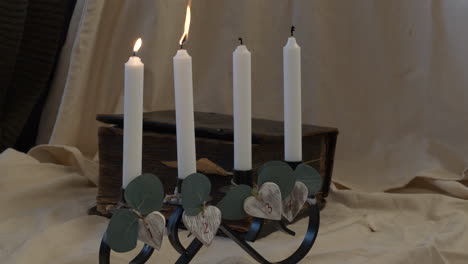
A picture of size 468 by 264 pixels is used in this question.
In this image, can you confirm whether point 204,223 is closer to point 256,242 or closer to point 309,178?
point 309,178

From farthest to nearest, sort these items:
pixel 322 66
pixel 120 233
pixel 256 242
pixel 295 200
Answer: pixel 322 66 → pixel 256 242 → pixel 295 200 → pixel 120 233

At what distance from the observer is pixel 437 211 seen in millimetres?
1048

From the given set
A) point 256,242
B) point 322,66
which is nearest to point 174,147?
point 256,242

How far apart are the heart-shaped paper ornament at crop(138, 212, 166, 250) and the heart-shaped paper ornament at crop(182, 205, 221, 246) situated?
0.03 m

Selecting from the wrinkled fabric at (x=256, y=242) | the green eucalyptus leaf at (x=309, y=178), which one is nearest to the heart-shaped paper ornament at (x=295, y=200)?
the green eucalyptus leaf at (x=309, y=178)

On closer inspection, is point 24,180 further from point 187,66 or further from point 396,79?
point 396,79

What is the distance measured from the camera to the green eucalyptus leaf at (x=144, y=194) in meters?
0.58

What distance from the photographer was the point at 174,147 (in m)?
0.95

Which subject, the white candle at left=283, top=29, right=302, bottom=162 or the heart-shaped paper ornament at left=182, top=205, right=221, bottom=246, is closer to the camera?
the heart-shaped paper ornament at left=182, top=205, right=221, bottom=246

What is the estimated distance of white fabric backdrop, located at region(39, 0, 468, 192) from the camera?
133 cm

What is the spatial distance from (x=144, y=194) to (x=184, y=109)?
0.09 m

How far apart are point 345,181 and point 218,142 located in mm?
438

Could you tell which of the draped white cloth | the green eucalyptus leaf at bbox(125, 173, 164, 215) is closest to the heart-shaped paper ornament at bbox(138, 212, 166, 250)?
the green eucalyptus leaf at bbox(125, 173, 164, 215)

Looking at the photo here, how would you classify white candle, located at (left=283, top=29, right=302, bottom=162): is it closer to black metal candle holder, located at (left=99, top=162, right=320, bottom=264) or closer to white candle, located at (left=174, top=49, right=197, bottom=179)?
black metal candle holder, located at (left=99, top=162, right=320, bottom=264)
